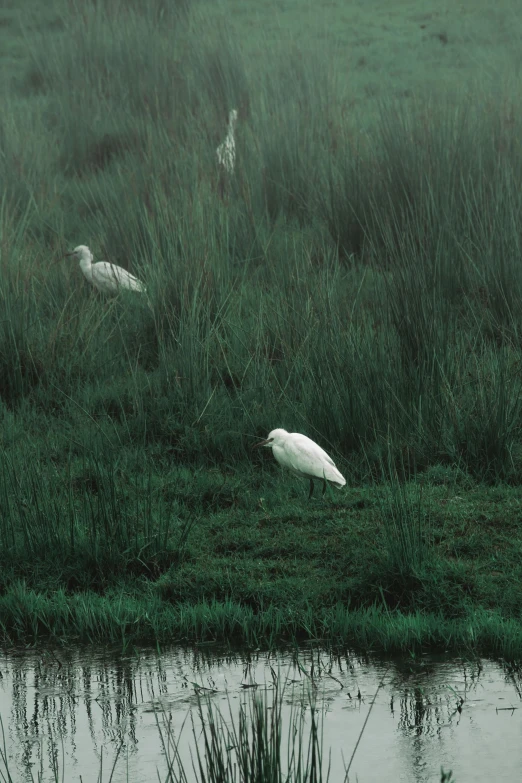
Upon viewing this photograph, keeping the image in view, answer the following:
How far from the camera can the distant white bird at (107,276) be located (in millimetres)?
7867

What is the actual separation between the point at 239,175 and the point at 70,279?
2.64 m

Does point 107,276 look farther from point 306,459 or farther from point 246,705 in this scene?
point 246,705

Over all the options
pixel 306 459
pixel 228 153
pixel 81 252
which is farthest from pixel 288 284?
pixel 228 153

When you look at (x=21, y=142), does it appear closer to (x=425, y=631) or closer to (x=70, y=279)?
(x=70, y=279)

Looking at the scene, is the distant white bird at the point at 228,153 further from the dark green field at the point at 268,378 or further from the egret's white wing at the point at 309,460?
the egret's white wing at the point at 309,460

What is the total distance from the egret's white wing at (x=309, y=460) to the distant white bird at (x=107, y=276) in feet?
9.02

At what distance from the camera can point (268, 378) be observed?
640 centimetres

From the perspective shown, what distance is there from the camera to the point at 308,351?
6270mm

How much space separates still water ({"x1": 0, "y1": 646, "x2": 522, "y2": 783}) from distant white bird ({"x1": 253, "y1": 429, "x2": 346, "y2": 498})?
1.21 metres

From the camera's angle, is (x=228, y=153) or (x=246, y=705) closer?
(x=246, y=705)

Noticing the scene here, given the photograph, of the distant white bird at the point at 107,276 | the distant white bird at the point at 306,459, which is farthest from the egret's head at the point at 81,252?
the distant white bird at the point at 306,459

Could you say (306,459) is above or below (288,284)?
below

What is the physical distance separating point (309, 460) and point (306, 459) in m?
0.01

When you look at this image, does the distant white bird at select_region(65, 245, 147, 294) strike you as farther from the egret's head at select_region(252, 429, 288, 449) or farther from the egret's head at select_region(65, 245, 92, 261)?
the egret's head at select_region(252, 429, 288, 449)
